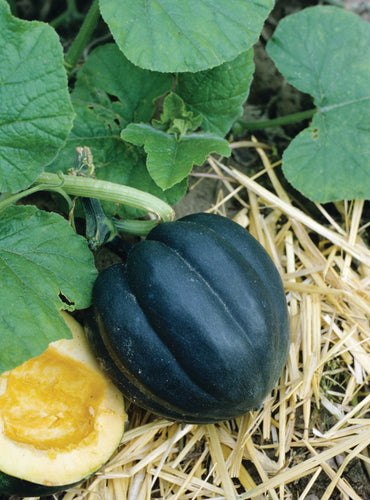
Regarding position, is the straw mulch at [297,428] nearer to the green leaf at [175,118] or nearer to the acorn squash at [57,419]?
the acorn squash at [57,419]

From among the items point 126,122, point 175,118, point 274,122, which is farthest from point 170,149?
point 274,122

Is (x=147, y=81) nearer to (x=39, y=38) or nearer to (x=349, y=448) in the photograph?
(x=39, y=38)

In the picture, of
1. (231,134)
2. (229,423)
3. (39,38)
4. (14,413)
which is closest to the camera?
(39,38)

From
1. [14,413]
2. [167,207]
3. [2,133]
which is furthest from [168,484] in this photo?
[2,133]

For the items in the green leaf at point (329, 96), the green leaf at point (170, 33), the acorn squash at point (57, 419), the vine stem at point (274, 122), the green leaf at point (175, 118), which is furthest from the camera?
the vine stem at point (274, 122)

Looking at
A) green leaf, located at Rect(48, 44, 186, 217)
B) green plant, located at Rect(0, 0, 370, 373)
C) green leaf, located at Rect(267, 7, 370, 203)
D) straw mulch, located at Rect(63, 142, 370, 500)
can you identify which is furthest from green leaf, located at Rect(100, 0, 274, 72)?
straw mulch, located at Rect(63, 142, 370, 500)

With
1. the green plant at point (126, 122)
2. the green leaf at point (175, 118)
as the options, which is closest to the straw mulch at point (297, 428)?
the green plant at point (126, 122)
